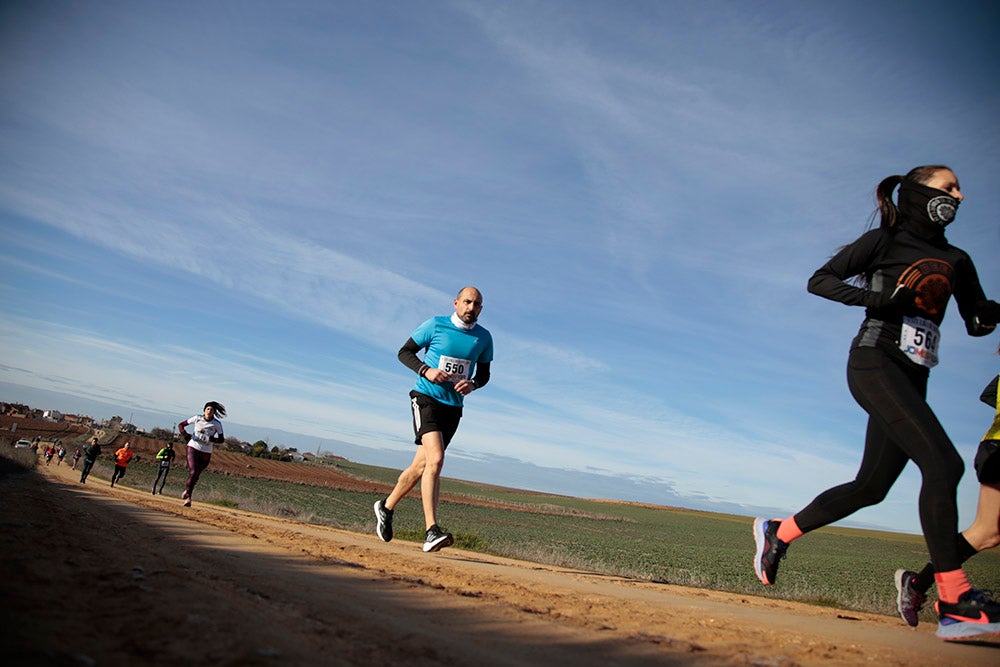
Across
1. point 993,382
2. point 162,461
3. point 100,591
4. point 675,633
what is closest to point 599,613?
point 675,633

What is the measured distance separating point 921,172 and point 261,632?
468 centimetres

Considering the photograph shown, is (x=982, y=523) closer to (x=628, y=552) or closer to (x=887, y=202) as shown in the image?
(x=887, y=202)

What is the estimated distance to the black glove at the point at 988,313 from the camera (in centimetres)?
409

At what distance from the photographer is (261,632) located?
220 cm

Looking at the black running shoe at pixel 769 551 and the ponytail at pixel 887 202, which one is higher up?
the ponytail at pixel 887 202

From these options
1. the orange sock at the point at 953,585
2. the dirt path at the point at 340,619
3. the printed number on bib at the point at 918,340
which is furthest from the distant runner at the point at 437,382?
the orange sock at the point at 953,585

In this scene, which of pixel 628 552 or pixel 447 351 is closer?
pixel 447 351

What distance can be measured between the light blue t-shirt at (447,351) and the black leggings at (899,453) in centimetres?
332

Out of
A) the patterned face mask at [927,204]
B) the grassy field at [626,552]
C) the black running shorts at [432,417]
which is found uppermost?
the patterned face mask at [927,204]

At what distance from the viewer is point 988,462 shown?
385cm

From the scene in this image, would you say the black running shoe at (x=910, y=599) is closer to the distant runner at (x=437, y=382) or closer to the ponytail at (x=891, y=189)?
the ponytail at (x=891, y=189)

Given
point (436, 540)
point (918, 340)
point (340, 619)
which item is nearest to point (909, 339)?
point (918, 340)

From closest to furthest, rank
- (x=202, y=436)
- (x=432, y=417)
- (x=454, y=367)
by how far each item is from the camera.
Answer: (x=432, y=417) < (x=454, y=367) < (x=202, y=436)

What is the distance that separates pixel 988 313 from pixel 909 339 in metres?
0.63
